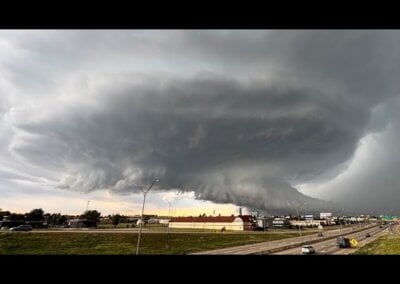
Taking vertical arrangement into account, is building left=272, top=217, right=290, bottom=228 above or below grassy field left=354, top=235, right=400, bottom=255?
above

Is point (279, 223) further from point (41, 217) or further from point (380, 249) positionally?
point (380, 249)

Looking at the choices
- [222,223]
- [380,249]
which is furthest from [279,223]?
[380,249]

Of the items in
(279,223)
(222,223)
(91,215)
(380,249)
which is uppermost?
(91,215)

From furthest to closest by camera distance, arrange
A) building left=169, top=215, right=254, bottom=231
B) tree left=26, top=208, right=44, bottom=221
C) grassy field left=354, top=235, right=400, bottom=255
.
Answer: tree left=26, top=208, right=44, bottom=221
building left=169, top=215, right=254, bottom=231
grassy field left=354, top=235, right=400, bottom=255

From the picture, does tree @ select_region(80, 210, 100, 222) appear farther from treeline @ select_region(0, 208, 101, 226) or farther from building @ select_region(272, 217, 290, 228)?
building @ select_region(272, 217, 290, 228)

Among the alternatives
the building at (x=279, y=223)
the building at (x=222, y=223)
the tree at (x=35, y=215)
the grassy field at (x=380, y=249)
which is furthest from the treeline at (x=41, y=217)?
the grassy field at (x=380, y=249)

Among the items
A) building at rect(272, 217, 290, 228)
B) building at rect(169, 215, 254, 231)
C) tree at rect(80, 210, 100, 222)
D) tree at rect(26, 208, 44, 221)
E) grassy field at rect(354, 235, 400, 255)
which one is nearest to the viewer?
grassy field at rect(354, 235, 400, 255)

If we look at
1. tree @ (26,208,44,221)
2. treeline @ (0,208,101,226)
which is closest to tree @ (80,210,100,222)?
treeline @ (0,208,101,226)

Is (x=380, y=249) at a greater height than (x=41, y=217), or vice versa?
(x=41, y=217)
